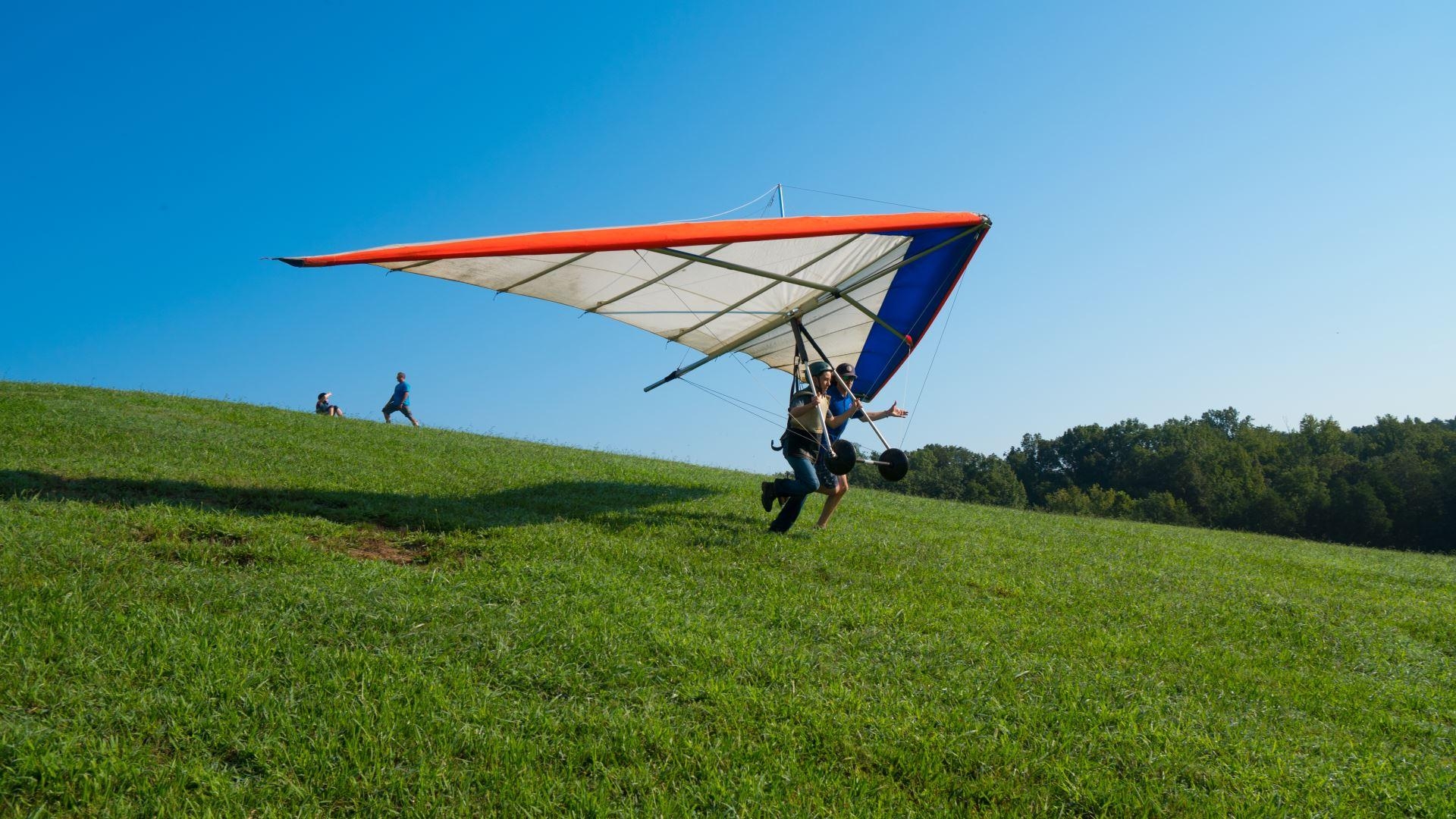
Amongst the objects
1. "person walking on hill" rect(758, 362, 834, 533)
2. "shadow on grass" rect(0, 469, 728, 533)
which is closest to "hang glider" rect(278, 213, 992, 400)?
"person walking on hill" rect(758, 362, 834, 533)

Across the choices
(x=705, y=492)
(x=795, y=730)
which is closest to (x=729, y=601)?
(x=795, y=730)

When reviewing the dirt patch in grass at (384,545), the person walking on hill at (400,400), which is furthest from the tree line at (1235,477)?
the dirt patch in grass at (384,545)

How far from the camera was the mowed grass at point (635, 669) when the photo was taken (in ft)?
11.9

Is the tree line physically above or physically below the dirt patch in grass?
above

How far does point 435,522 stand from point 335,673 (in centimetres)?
367

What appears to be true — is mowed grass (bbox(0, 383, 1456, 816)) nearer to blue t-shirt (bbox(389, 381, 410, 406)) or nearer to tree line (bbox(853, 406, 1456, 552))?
blue t-shirt (bbox(389, 381, 410, 406))

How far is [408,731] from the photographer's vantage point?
12.6 ft

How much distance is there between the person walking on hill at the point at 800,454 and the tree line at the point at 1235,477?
2482 cm

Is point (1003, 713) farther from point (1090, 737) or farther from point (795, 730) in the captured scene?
point (795, 730)

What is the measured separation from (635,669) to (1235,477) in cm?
8904

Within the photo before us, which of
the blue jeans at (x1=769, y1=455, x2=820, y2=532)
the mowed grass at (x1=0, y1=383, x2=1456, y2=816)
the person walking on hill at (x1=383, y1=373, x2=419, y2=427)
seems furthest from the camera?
the person walking on hill at (x1=383, y1=373, x2=419, y2=427)

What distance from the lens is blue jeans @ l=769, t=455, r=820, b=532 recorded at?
29.0 ft

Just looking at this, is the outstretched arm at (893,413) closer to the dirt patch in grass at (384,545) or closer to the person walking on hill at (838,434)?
the person walking on hill at (838,434)

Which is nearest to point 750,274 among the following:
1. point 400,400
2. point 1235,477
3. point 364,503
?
point 364,503
